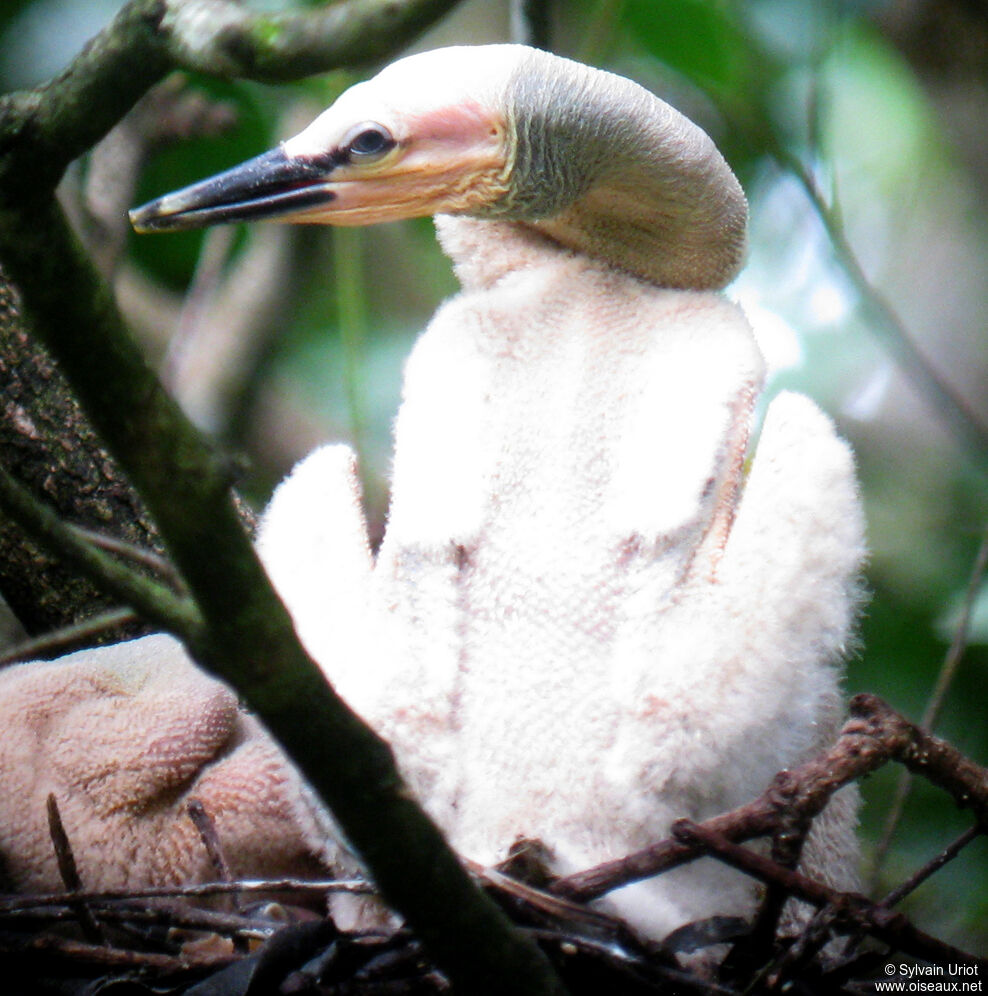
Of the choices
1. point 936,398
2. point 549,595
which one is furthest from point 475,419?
point 936,398

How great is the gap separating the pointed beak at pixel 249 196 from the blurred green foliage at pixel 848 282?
762mm

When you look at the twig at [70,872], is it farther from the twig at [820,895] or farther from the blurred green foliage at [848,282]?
the blurred green foliage at [848,282]

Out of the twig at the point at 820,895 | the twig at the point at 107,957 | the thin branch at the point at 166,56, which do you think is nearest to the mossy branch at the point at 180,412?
the thin branch at the point at 166,56

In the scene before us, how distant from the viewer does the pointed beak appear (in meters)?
1.23

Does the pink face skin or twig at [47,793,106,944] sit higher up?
the pink face skin

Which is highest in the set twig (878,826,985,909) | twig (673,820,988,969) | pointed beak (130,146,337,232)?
pointed beak (130,146,337,232)

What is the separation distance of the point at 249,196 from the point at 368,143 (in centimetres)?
14

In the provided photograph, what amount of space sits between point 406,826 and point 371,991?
409 millimetres

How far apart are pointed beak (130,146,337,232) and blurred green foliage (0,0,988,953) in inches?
30.0

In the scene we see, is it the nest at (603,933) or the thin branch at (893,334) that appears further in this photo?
the thin branch at (893,334)

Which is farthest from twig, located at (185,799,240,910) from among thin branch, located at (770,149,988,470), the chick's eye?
thin branch, located at (770,149,988,470)

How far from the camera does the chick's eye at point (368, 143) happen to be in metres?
1.27

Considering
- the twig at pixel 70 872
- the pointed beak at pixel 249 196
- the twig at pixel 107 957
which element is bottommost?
the twig at pixel 107 957

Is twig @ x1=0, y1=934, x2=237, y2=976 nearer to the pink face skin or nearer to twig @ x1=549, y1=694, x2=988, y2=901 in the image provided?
twig @ x1=549, y1=694, x2=988, y2=901
